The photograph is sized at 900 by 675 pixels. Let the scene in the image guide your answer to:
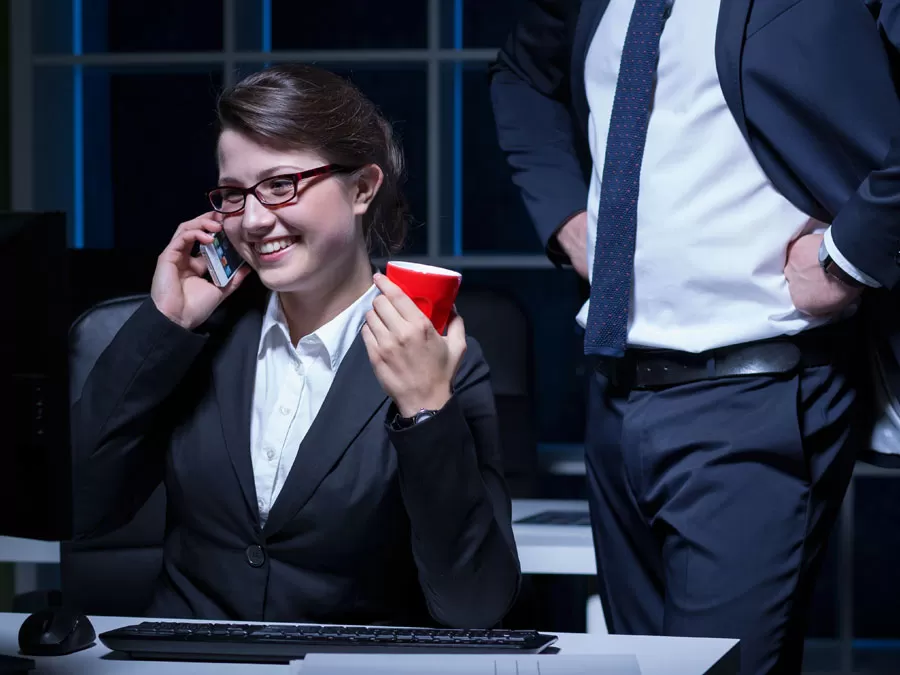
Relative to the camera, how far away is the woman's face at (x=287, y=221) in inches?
64.8

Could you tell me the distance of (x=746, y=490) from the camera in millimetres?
1693

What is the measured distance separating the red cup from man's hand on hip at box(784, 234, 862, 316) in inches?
22.4

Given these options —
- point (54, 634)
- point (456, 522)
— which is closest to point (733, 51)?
point (456, 522)

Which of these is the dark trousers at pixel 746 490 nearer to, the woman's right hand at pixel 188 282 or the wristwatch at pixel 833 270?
the wristwatch at pixel 833 270

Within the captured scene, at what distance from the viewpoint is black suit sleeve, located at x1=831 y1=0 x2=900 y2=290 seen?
61.9 inches

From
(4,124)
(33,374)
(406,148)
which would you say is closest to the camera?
(33,374)

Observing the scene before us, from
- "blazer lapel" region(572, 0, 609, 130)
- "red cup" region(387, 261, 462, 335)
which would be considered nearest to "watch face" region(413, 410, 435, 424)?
"red cup" region(387, 261, 462, 335)

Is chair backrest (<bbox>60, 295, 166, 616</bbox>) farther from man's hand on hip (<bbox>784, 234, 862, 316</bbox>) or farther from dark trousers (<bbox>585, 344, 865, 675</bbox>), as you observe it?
man's hand on hip (<bbox>784, 234, 862, 316</bbox>)

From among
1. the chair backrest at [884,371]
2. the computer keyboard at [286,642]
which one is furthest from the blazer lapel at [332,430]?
the chair backrest at [884,371]

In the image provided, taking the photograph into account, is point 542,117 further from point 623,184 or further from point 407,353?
point 407,353

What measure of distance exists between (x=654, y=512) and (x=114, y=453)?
31.0 inches

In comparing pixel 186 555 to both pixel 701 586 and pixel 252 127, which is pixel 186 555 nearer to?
pixel 252 127

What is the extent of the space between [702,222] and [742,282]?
0.34ft

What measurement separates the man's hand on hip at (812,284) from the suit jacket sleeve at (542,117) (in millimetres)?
489
